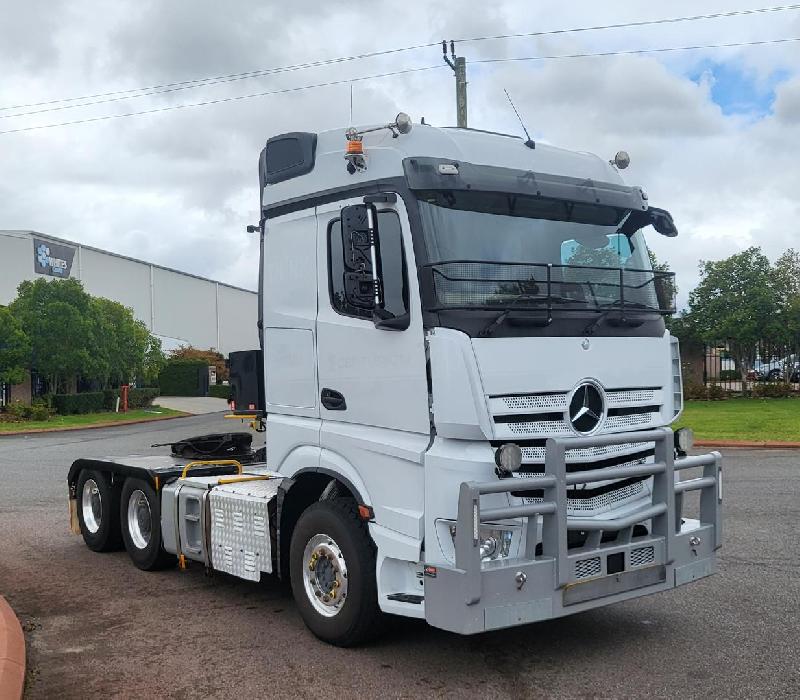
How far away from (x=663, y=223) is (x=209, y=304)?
204ft

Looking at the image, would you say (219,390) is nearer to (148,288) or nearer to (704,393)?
(148,288)

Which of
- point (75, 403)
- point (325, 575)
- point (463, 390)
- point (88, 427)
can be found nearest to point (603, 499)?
point (463, 390)

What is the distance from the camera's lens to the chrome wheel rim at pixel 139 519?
28.1ft

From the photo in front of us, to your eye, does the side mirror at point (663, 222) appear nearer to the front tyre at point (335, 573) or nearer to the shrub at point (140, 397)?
the front tyre at point (335, 573)

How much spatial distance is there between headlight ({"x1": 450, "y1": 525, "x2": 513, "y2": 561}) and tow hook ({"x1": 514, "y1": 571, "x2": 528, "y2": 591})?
0.26 metres

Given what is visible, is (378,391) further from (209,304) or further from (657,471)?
(209,304)

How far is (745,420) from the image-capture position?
76.0 ft

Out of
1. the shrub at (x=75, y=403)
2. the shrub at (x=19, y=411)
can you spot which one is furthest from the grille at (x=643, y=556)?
the shrub at (x=75, y=403)

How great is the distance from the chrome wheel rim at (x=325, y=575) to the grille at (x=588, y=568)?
1.48 m

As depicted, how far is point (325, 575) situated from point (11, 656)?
6.35 ft

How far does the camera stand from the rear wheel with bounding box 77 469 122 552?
912 centimetres

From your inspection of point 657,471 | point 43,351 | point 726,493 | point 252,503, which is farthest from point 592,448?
point 43,351

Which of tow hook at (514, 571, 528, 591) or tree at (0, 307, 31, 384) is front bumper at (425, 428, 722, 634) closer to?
tow hook at (514, 571, 528, 591)

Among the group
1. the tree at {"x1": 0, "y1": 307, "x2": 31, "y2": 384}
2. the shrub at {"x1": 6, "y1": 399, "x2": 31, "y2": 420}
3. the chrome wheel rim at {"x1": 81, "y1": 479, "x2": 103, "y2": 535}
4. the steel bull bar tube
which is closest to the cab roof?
the steel bull bar tube
